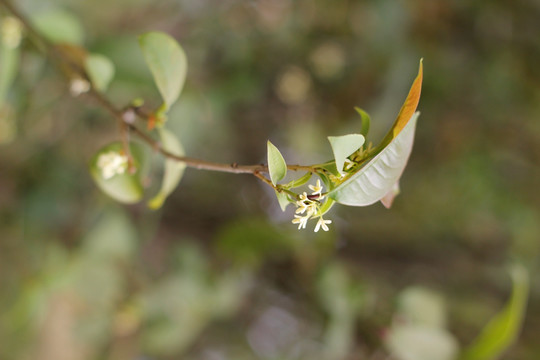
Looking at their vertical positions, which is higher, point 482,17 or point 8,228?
point 482,17

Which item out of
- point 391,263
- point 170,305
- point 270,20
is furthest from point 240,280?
point 270,20

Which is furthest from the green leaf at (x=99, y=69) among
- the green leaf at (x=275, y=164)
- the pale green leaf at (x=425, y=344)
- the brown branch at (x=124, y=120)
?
the pale green leaf at (x=425, y=344)

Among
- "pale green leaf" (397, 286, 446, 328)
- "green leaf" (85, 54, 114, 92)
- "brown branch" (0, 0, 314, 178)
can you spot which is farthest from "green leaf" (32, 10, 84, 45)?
"pale green leaf" (397, 286, 446, 328)

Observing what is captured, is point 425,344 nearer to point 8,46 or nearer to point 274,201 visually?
point 274,201

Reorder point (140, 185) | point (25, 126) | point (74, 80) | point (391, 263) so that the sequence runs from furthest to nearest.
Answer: point (391, 263) < point (25, 126) < point (74, 80) < point (140, 185)

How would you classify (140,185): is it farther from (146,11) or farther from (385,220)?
(385,220)

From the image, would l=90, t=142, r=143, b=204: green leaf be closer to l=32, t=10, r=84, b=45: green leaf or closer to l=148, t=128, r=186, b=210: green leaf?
l=148, t=128, r=186, b=210: green leaf

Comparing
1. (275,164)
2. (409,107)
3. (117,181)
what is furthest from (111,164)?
(409,107)
